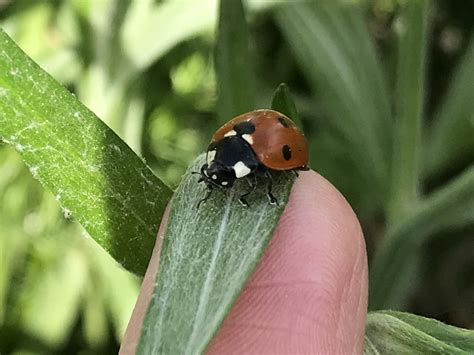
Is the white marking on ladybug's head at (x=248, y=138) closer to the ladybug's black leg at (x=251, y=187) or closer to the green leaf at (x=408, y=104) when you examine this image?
the ladybug's black leg at (x=251, y=187)

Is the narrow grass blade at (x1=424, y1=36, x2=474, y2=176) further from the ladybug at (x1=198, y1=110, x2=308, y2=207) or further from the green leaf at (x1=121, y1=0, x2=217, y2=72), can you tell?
the ladybug at (x1=198, y1=110, x2=308, y2=207)

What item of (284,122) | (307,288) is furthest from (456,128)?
(307,288)

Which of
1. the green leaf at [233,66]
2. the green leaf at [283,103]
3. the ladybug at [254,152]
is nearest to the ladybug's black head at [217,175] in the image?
the ladybug at [254,152]

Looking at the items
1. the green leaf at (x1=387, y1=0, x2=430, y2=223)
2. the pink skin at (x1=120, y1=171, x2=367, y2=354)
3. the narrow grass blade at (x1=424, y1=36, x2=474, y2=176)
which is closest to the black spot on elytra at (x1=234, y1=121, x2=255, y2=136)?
the pink skin at (x1=120, y1=171, x2=367, y2=354)

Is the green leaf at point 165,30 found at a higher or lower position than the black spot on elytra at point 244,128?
lower

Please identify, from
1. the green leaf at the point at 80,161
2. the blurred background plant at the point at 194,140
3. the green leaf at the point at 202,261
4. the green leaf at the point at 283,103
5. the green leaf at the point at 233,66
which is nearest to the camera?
the green leaf at the point at 202,261

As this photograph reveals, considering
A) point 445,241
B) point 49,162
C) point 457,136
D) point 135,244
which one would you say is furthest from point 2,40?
point 445,241

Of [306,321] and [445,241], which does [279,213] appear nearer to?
[306,321]
